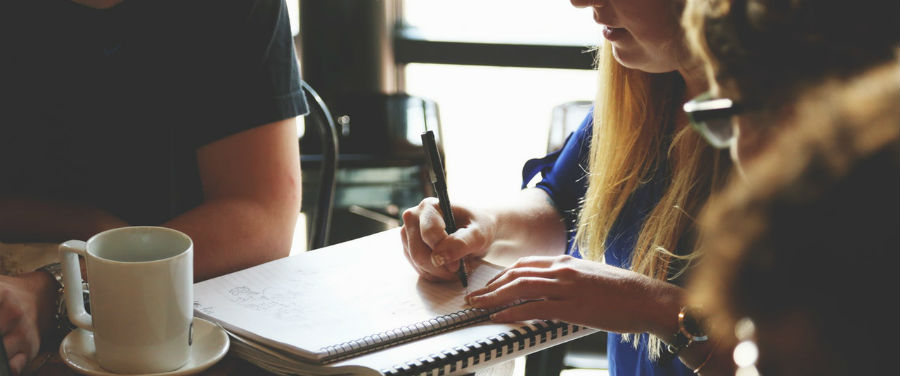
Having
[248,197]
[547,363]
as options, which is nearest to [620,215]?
[547,363]

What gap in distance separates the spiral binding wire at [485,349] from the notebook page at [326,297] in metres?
0.07

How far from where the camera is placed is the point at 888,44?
1.24 feet

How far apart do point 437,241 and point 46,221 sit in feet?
1.79

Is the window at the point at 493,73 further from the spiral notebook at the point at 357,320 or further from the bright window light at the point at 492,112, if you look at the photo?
the spiral notebook at the point at 357,320

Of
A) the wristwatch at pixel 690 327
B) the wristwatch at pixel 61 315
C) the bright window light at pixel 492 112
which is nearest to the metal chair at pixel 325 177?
the wristwatch at pixel 61 315

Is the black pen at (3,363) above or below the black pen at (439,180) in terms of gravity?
below

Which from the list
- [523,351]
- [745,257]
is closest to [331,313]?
[523,351]

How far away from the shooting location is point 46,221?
105 cm

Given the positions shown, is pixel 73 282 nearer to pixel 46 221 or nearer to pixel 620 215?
pixel 46 221

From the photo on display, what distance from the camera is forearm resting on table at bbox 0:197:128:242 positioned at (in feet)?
3.42

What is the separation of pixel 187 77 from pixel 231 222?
269 millimetres

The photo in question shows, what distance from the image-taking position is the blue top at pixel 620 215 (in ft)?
3.43

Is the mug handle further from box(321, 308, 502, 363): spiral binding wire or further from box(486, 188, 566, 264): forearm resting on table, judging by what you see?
box(486, 188, 566, 264): forearm resting on table

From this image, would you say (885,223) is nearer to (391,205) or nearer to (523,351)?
(523,351)
